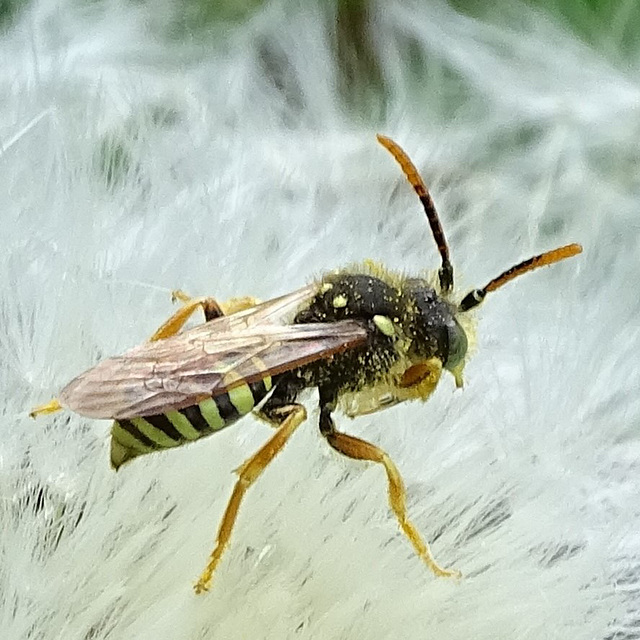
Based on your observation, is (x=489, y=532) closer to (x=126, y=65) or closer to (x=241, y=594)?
(x=241, y=594)

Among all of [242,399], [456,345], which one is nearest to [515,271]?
[456,345]

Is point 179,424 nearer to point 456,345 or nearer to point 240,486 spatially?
point 240,486

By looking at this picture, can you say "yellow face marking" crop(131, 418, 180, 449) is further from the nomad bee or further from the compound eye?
the compound eye

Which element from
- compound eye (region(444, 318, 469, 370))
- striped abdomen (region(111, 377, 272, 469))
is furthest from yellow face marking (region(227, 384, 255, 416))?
compound eye (region(444, 318, 469, 370))

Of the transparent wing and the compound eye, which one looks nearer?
the transparent wing

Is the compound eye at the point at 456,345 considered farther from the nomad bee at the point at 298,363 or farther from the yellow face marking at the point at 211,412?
the yellow face marking at the point at 211,412

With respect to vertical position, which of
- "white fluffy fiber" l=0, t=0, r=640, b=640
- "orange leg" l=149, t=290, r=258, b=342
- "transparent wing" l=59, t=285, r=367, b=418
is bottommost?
"white fluffy fiber" l=0, t=0, r=640, b=640
